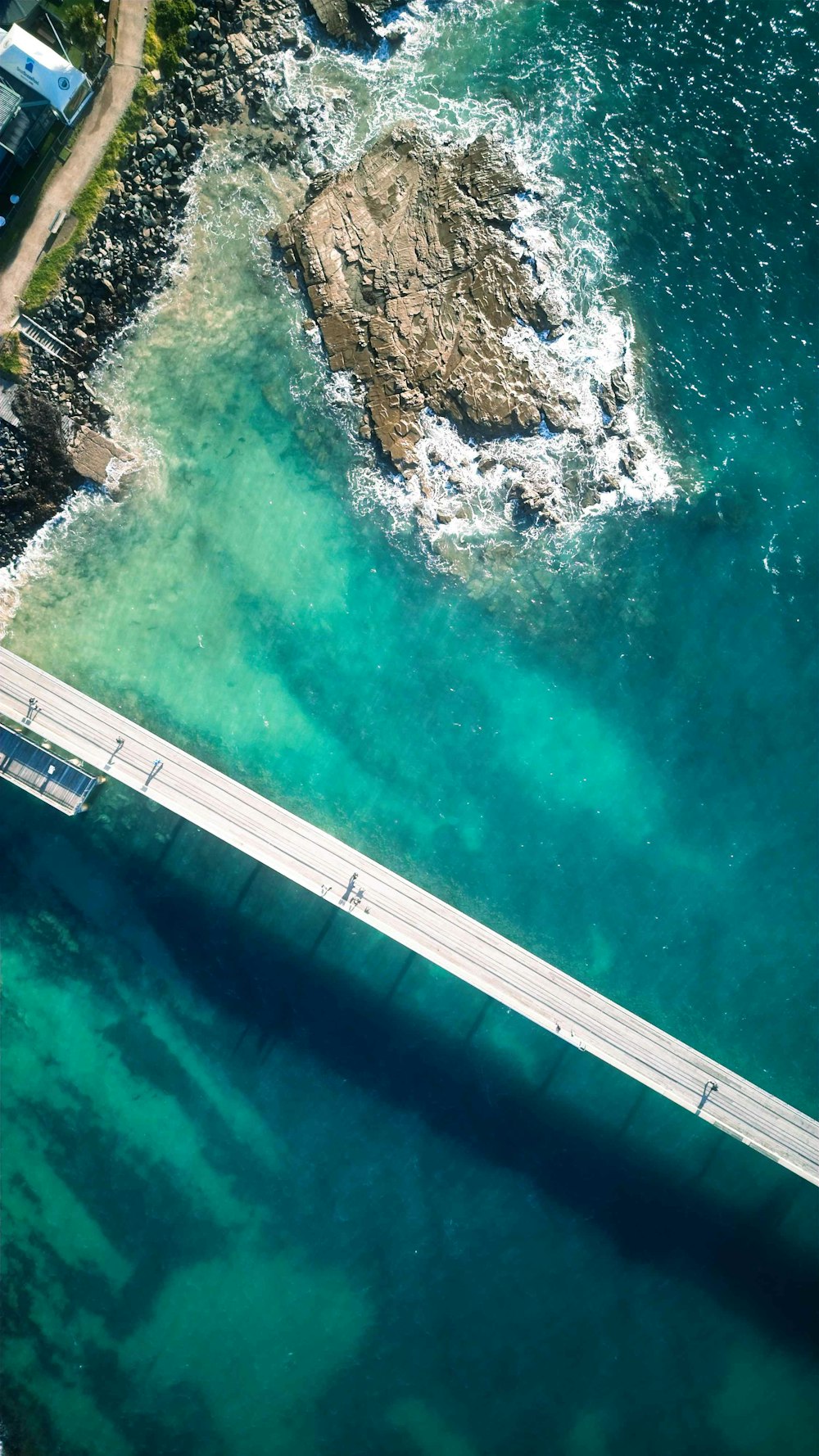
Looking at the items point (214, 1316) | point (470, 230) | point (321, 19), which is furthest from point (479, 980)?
point (321, 19)

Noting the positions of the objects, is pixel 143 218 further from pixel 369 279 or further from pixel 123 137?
pixel 369 279

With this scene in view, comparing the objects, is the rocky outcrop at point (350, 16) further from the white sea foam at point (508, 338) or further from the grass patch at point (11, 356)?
the grass patch at point (11, 356)

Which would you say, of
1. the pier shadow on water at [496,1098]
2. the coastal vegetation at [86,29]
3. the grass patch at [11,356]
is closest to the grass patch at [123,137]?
the grass patch at [11,356]

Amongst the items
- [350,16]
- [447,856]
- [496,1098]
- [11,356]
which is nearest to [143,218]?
[11,356]

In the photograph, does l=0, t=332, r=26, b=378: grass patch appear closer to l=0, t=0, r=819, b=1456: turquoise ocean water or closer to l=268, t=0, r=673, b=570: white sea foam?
A: l=0, t=0, r=819, b=1456: turquoise ocean water

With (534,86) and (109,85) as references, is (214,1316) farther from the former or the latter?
(534,86)
